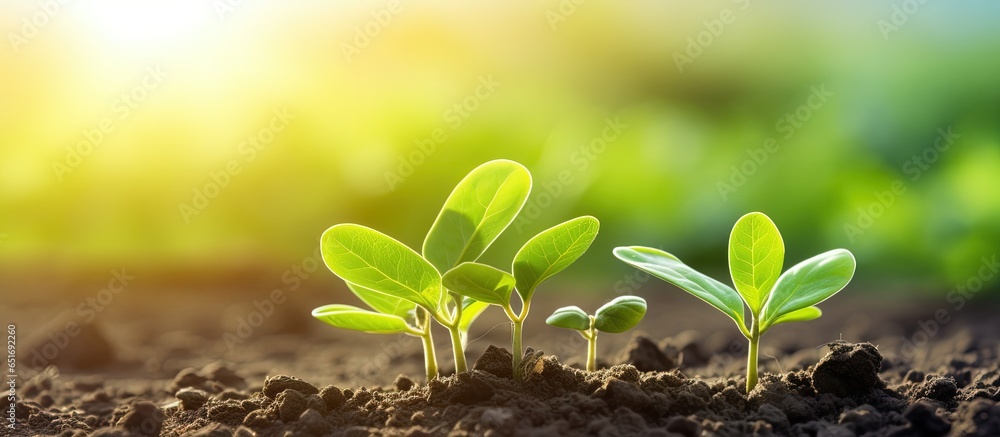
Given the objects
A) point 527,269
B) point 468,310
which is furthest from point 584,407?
point 468,310

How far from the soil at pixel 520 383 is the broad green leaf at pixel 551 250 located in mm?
183

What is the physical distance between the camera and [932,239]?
13.6 ft

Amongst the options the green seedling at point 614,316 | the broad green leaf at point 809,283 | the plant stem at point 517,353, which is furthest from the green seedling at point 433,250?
the broad green leaf at point 809,283

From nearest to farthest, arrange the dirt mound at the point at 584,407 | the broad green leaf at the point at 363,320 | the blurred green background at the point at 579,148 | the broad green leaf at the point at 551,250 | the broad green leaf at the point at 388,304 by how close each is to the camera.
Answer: the dirt mound at the point at 584,407
the broad green leaf at the point at 551,250
the broad green leaf at the point at 363,320
the broad green leaf at the point at 388,304
the blurred green background at the point at 579,148

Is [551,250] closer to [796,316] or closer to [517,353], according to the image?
[517,353]

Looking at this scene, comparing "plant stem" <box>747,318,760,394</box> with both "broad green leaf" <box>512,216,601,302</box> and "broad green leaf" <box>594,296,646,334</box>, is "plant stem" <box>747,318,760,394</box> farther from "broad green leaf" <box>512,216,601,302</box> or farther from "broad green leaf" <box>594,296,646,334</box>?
"broad green leaf" <box>512,216,601,302</box>

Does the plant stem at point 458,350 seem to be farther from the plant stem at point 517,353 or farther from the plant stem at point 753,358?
the plant stem at point 753,358

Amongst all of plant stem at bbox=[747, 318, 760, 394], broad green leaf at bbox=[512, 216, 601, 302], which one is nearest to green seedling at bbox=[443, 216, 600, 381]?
broad green leaf at bbox=[512, 216, 601, 302]

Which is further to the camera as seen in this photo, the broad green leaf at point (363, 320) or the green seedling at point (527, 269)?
the broad green leaf at point (363, 320)

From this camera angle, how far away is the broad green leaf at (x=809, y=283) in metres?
1.44

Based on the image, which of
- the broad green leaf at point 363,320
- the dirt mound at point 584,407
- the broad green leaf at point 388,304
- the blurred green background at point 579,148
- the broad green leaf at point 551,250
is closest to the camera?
the dirt mound at point 584,407

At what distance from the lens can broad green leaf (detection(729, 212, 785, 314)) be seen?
1499mm

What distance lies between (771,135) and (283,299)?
3.14m

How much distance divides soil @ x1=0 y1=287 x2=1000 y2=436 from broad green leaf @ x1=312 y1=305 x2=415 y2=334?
0.14 m
